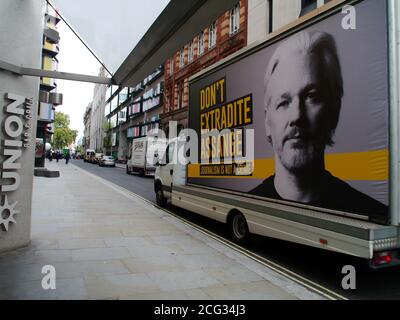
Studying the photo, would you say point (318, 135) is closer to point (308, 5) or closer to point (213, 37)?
point (308, 5)

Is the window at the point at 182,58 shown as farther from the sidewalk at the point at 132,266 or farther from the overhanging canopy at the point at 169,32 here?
the overhanging canopy at the point at 169,32

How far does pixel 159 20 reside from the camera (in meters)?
4.73

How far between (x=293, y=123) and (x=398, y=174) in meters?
1.83

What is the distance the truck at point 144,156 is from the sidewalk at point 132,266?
18.8 meters

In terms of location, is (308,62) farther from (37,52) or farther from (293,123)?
(37,52)

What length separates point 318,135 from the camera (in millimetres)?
4992

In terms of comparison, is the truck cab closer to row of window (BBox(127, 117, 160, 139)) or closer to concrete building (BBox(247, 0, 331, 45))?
concrete building (BBox(247, 0, 331, 45))


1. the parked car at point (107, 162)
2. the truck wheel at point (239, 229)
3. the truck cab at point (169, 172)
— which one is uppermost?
the parked car at point (107, 162)

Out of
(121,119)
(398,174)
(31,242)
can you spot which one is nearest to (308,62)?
(398,174)

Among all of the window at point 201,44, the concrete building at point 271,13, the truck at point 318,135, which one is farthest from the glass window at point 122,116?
the truck at point 318,135

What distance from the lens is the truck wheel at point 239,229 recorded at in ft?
22.2

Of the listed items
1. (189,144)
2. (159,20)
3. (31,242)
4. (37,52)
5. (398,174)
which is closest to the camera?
(398,174)

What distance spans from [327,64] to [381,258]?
102 inches

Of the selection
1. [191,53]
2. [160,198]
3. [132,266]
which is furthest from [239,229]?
[191,53]
